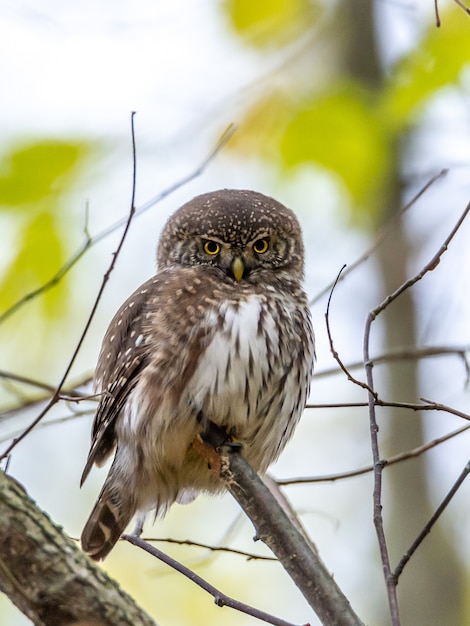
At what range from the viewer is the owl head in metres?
4.34

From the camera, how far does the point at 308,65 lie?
7.40 m

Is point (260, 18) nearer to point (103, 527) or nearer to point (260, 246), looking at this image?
point (260, 246)

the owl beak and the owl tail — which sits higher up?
the owl beak

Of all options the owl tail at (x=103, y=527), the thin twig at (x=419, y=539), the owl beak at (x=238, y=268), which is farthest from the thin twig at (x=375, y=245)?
the owl tail at (x=103, y=527)

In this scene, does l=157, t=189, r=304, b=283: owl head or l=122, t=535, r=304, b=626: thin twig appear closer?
l=122, t=535, r=304, b=626: thin twig

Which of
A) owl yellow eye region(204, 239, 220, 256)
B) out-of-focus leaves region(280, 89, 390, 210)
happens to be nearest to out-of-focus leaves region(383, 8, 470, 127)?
out-of-focus leaves region(280, 89, 390, 210)

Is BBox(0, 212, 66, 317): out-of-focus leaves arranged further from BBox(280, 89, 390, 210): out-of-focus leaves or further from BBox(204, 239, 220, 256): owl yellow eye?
BBox(280, 89, 390, 210): out-of-focus leaves

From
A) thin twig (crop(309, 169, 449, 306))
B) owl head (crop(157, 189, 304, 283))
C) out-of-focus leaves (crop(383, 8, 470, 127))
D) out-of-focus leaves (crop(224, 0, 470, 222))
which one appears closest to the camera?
thin twig (crop(309, 169, 449, 306))

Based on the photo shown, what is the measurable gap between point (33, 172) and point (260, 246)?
114 centimetres

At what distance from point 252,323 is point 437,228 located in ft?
9.85

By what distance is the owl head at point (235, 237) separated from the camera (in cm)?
434

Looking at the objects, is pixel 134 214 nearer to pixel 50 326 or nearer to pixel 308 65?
pixel 50 326

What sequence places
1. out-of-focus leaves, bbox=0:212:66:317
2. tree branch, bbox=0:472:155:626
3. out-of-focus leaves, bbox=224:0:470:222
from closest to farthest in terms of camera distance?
tree branch, bbox=0:472:155:626, out-of-focus leaves, bbox=0:212:66:317, out-of-focus leaves, bbox=224:0:470:222

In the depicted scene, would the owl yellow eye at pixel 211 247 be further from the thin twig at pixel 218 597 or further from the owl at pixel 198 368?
the thin twig at pixel 218 597
